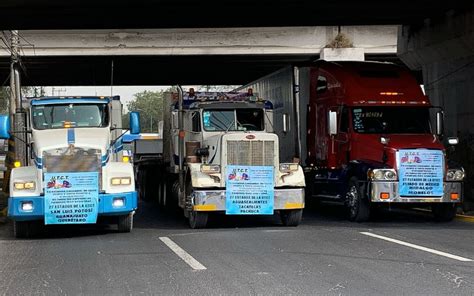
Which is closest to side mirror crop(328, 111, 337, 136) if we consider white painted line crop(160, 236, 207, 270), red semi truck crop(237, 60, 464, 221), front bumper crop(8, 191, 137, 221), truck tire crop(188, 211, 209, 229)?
red semi truck crop(237, 60, 464, 221)

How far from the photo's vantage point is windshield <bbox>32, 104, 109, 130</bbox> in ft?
46.9

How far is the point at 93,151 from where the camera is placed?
1356 centimetres

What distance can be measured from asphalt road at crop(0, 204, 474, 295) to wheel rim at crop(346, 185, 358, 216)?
61 centimetres

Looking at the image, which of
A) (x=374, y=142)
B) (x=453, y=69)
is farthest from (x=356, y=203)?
(x=453, y=69)

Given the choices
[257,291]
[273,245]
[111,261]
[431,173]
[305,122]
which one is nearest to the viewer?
[257,291]

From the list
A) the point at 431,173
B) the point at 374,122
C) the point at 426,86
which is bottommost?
the point at 431,173

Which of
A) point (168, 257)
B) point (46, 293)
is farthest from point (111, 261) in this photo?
point (46, 293)

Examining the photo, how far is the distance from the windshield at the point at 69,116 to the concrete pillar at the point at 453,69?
1058cm

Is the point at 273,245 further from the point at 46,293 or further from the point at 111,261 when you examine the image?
the point at 46,293

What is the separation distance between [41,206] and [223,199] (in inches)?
150

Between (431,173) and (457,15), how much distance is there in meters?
6.71

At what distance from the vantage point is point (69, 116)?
14477 mm

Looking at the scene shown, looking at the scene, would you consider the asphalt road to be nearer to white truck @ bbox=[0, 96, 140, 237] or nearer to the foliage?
white truck @ bbox=[0, 96, 140, 237]

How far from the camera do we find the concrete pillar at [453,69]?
1980 cm
